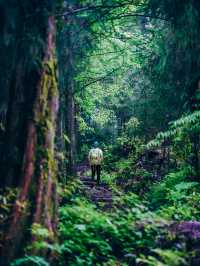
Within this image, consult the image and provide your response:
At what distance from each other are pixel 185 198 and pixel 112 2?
5113 mm

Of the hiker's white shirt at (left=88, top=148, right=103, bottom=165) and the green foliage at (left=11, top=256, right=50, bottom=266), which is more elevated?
the hiker's white shirt at (left=88, top=148, right=103, bottom=165)

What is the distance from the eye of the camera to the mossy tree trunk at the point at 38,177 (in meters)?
6.60

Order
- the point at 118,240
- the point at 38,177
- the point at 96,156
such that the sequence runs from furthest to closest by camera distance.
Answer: the point at 96,156, the point at 118,240, the point at 38,177

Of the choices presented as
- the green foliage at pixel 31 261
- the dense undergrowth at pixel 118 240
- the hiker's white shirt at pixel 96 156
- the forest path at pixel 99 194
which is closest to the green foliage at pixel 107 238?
the dense undergrowth at pixel 118 240

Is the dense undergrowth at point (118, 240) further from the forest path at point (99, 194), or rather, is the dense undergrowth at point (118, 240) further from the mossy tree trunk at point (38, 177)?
the forest path at point (99, 194)

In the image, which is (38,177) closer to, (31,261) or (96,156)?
(31,261)

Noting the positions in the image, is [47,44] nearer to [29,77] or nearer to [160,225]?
[29,77]

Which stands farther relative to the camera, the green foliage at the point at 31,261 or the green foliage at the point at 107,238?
the green foliage at the point at 107,238

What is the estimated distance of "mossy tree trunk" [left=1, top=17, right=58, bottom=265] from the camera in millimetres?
6602

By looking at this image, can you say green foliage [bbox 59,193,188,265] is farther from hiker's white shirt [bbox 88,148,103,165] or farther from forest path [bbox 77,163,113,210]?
hiker's white shirt [bbox 88,148,103,165]

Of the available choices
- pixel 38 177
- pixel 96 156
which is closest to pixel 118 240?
pixel 38 177

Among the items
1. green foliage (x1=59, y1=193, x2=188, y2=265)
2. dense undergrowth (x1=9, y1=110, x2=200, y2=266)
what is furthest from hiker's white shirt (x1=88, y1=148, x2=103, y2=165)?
green foliage (x1=59, y1=193, x2=188, y2=265)

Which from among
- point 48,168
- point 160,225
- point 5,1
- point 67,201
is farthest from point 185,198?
point 5,1

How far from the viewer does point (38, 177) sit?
6.69 m
